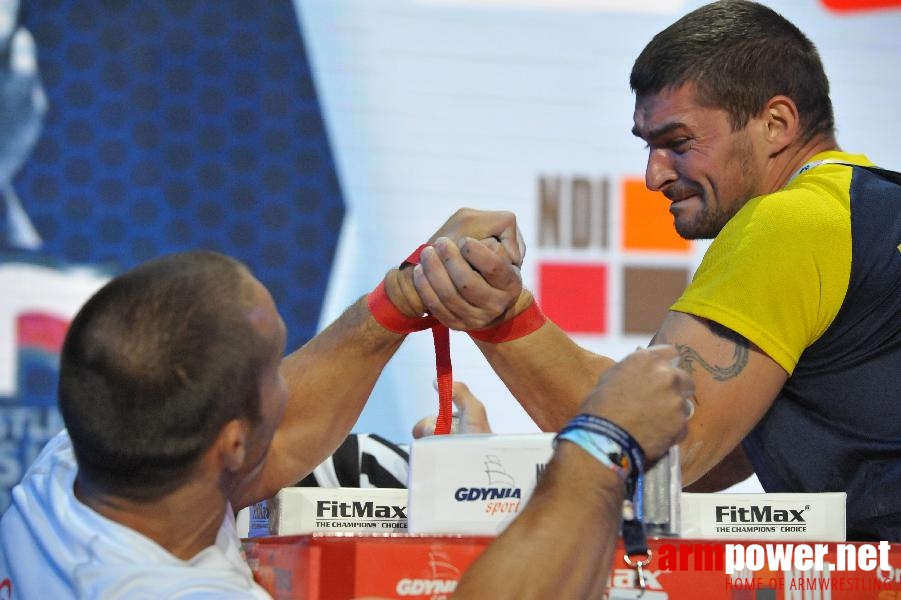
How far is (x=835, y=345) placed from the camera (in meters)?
1.49

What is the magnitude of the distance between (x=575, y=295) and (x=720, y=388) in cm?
187

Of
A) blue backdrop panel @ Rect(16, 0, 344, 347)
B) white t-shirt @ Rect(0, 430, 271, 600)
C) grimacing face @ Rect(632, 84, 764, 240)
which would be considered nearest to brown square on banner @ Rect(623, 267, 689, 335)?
blue backdrop panel @ Rect(16, 0, 344, 347)

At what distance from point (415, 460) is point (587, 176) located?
2.31 meters

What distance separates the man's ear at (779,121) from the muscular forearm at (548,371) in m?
0.47

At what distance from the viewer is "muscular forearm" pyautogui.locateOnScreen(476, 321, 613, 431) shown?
1.56 metres

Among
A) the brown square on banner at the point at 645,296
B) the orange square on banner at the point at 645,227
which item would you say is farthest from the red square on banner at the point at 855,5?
the brown square on banner at the point at 645,296

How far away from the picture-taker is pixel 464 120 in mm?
3303

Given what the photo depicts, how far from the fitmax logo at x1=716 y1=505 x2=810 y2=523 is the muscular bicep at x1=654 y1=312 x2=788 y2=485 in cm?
17

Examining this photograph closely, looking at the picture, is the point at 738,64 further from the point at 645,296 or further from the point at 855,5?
the point at 855,5

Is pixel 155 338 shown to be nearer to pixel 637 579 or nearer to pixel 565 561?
pixel 565 561

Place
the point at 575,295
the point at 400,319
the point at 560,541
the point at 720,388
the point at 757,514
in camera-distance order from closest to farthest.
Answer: the point at 560,541
the point at 757,514
the point at 720,388
the point at 400,319
the point at 575,295

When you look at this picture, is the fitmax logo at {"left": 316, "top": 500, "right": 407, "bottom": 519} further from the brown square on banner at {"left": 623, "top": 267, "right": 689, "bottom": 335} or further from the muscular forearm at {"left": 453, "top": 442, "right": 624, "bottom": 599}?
the brown square on banner at {"left": 623, "top": 267, "right": 689, "bottom": 335}

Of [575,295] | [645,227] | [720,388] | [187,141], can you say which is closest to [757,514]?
[720,388]

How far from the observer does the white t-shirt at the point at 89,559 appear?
3.06 ft
